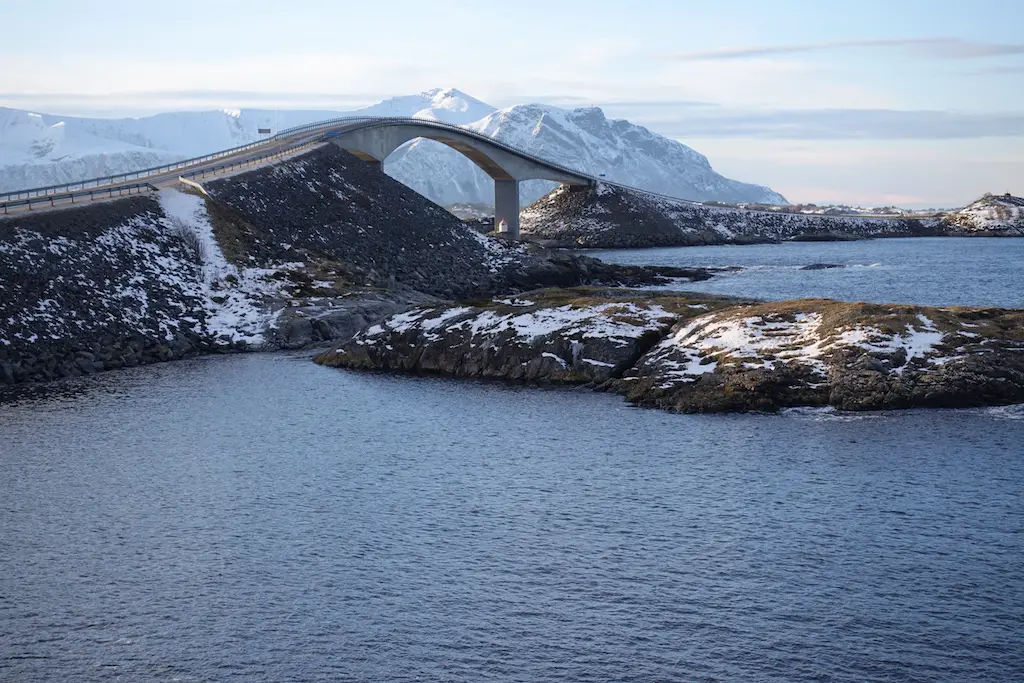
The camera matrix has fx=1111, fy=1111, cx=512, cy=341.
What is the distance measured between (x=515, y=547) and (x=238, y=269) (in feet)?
192

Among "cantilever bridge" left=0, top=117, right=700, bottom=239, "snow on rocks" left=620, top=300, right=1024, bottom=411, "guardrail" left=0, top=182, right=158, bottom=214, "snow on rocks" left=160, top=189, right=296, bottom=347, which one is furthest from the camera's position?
"cantilever bridge" left=0, top=117, right=700, bottom=239

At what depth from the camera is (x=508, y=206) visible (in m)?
181

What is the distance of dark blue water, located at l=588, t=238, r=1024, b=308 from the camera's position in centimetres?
9695

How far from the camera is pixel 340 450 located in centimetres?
4272

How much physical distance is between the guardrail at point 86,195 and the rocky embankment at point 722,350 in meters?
31.5

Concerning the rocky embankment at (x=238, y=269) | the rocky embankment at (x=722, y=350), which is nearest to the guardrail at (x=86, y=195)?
the rocky embankment at (x=238, y=269)

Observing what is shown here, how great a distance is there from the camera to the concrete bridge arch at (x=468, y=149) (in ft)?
463

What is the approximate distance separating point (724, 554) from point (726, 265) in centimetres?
11062

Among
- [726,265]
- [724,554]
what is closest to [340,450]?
[724,554]

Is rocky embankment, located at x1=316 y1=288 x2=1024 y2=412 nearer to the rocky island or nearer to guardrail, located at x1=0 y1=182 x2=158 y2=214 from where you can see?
the rocky island

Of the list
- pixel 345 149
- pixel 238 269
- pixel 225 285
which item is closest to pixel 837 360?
pixel 225 285

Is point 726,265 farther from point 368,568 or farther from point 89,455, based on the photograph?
point 368,568

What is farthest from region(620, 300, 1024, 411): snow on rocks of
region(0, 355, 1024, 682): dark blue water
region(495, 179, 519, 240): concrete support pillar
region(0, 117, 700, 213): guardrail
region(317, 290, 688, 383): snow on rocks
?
region(495, 179, 519, 240): concrete support pillar

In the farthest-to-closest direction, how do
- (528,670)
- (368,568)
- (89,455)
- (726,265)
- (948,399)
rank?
(726,265) < (948,399) < (89,455) < (368,568) < (528,670)
